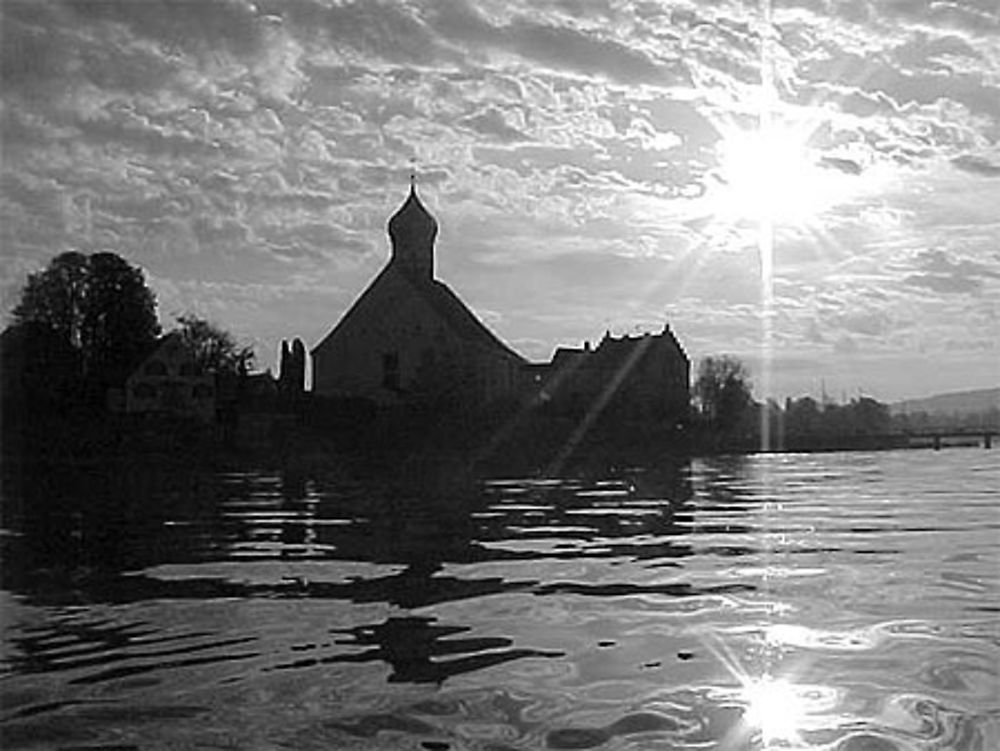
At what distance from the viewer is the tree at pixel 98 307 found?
244 feet

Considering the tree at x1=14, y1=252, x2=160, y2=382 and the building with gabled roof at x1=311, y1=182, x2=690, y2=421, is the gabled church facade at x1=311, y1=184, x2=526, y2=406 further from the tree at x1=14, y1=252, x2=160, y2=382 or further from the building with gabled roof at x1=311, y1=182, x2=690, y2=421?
the tree at x1=14, y1=252, x2=160, y2=382

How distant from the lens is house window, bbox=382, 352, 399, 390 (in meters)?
91.0

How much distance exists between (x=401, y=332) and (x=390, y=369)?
2575 millimetres

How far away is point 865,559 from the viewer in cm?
1634

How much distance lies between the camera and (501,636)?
34.3ft

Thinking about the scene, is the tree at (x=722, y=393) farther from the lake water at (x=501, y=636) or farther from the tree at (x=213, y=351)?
the lake water at (x=501, y=636)

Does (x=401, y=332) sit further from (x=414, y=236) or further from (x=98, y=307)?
(x=98, y=307)

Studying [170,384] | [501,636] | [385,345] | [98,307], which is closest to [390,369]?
[385,345]

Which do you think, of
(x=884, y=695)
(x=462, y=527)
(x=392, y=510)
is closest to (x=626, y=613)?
(x=884, y=695)

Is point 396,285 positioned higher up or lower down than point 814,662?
higher up

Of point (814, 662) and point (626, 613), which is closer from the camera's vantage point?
point (814, 662)

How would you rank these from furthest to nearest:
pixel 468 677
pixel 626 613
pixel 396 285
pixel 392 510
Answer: pixel 396 285, pixel 392 510, pixel 626 613, pixel 468 677

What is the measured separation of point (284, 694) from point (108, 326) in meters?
71.7

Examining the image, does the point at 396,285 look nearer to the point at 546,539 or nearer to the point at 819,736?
the point at 546,539
